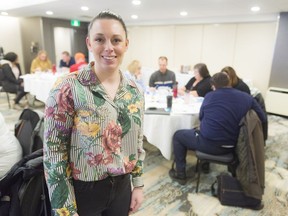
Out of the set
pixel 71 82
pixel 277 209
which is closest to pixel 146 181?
pixel 277 209

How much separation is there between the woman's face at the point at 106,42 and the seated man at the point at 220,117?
1.46 metres

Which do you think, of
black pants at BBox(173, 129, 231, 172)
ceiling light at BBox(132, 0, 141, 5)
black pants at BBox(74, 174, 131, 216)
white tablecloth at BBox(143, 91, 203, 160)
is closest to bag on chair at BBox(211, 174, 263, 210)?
black pants at BBox(173, 129, 231, 172)

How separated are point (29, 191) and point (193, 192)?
161 cm

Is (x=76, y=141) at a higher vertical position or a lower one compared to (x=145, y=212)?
higher

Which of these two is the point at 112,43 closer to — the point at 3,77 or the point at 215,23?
the point at 3,77

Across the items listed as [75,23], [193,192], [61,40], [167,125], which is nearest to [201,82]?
[167,125]

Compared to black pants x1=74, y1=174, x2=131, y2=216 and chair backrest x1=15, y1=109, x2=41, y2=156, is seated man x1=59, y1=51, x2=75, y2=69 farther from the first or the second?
black pants x1=74, y1=174, x2=131, y2=216

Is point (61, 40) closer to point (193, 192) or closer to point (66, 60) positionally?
point (66, 60)

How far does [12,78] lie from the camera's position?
4.71 metres

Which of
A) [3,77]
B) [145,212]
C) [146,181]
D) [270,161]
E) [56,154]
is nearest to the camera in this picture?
[56,154]

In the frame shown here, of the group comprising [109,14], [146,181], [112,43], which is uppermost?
[109,14]

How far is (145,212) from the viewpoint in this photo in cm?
197

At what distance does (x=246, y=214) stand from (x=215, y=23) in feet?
16.8

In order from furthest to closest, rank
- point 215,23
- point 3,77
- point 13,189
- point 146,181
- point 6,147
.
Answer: point 215,23 → point 3,77 → point 146,181 → point 6,147 → point 13,189
